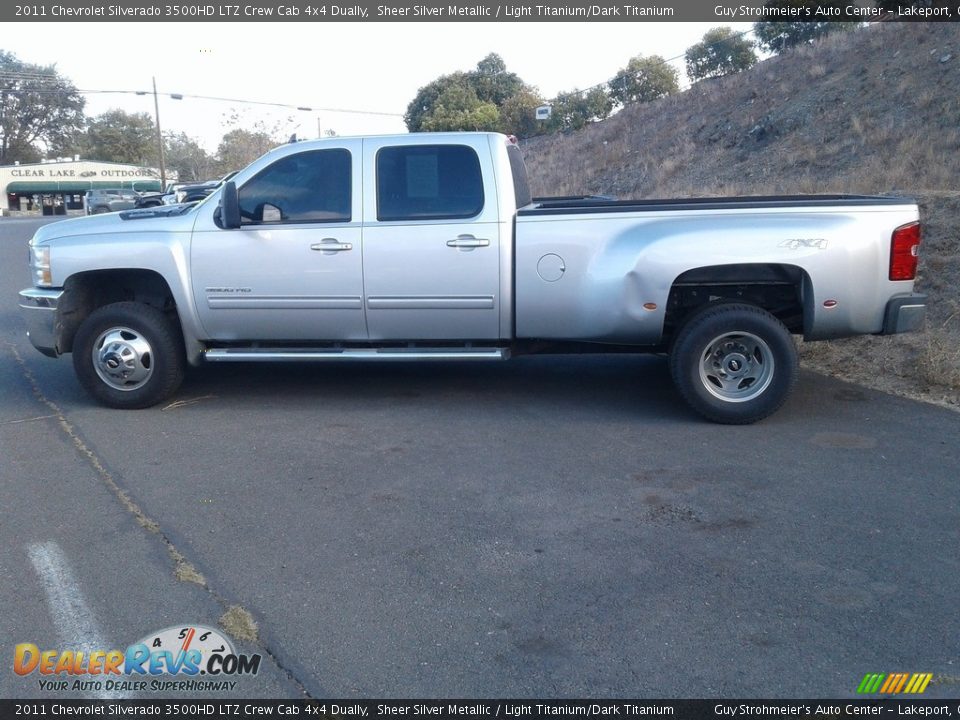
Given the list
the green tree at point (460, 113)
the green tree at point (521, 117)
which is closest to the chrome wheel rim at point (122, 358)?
the green tree at point (460, 113)

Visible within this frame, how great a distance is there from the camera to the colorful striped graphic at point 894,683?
351 centimetres

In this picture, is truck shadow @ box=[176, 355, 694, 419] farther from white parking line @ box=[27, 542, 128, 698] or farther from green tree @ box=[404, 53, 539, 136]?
green tree @ box=[404, 53, 539, 136]

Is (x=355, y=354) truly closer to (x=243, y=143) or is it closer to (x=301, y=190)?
(x=301, y=190)

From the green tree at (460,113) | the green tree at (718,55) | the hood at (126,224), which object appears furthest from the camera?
the green tree at (460,113)

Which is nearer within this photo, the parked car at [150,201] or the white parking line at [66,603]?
the white parking line at [66,603]

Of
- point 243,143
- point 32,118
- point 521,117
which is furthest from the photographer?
point 32,118

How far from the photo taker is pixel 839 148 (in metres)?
17.6

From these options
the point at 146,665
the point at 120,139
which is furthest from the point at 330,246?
the point at 120,139

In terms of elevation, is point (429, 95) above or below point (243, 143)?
above

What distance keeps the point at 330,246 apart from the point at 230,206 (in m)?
0.83

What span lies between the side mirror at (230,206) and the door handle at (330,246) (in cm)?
64

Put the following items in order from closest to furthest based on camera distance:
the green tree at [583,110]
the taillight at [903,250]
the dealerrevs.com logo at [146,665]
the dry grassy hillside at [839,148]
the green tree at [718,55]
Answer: the dealerrevs.com logo at [146,665]
the taillight at [903,250]
the dry grassy hillside at [839,148]
the green tree at [718,55]
the green tree at [583,110]

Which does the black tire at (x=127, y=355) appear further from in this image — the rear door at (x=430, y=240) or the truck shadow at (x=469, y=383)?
the rear door at (x=430, y=240)

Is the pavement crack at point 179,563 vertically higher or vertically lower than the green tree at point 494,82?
lower
